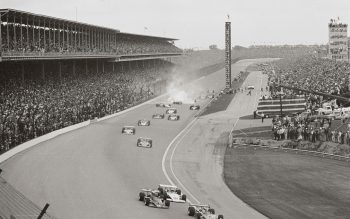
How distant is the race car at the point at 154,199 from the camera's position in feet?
111

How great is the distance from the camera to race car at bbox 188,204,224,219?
30458 mm

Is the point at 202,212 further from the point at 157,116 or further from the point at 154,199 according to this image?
the point at 157,116

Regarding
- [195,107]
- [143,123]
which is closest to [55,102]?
[143,123]

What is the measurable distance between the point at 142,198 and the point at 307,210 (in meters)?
8.56

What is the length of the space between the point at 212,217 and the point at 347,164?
18.4 meters

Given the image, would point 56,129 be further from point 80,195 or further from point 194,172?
point 80,195

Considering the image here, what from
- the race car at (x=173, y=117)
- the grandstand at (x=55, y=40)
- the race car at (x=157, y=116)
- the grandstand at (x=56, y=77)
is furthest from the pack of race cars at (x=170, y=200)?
the race car at (x=157, y=116)

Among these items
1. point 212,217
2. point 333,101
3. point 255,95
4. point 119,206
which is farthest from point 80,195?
point 255,95

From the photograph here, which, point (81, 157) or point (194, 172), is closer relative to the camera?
point (194, 172)

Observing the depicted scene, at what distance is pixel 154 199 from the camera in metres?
34.3

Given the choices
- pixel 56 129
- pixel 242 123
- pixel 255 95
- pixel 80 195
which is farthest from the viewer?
pixel 255 95

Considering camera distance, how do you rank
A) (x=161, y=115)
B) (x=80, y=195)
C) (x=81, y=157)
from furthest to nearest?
(x=161, y=115) → (x=81, y=157) → (x=80, y=195)

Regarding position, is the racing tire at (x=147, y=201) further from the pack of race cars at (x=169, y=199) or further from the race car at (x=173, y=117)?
the race car at (x=173, y=117)

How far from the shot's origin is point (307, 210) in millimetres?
34188
